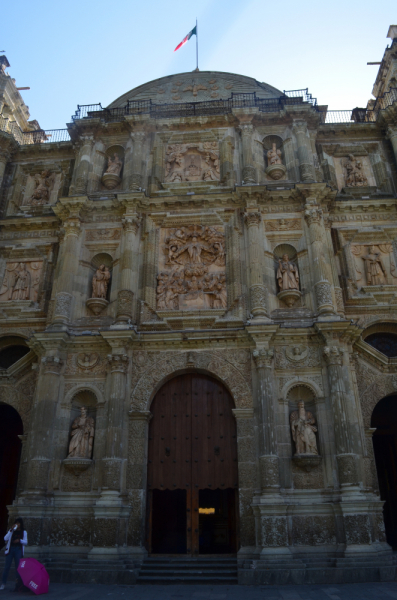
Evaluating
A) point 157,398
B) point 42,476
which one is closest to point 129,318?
point 157,398

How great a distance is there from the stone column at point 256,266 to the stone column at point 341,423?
2381 millimetres

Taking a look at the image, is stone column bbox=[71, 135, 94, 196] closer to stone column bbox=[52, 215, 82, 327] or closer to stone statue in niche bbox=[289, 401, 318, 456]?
stone column bbox=[52, 215, 82, 327]

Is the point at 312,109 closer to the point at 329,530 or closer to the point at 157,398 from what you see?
the point at 157,398

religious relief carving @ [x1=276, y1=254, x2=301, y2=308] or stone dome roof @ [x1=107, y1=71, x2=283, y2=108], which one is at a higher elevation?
stone dome roof @ [x1=107, y1=71, x2=283, y2=108]

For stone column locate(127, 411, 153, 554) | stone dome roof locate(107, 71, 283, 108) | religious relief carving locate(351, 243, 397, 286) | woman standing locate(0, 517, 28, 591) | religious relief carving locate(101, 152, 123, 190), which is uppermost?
stone dome roof locate(107, 71, 283, 108)

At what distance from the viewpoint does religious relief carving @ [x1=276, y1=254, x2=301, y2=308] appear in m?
15.0

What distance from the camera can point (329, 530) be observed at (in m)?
12.0

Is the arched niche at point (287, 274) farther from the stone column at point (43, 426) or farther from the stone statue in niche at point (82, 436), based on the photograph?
the stone column at point (43, 426)

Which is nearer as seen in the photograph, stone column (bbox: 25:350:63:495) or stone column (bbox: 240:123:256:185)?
stone column (bbox: 25:350:63:495)

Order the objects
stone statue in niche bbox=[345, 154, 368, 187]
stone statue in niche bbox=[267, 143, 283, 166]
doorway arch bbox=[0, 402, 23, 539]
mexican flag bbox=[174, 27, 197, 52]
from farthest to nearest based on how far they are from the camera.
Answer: mexican flag bbox=[174, 27, 197, 52] → stone statue in niche bbox=[345, 154, 368, 187] → stone statue in niche bbox=[267, 143, 283, 166] → doorway arch bbox=[0, 402, 23, 539]

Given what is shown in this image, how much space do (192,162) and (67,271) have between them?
6.78 m

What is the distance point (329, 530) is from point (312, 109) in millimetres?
14940

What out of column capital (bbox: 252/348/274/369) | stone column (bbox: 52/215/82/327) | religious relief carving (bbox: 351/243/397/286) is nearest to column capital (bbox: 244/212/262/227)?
religious relief carving (bbox: 351/243/397/286)

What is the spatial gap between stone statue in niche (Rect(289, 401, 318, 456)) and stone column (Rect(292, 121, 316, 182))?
27.4 feet
